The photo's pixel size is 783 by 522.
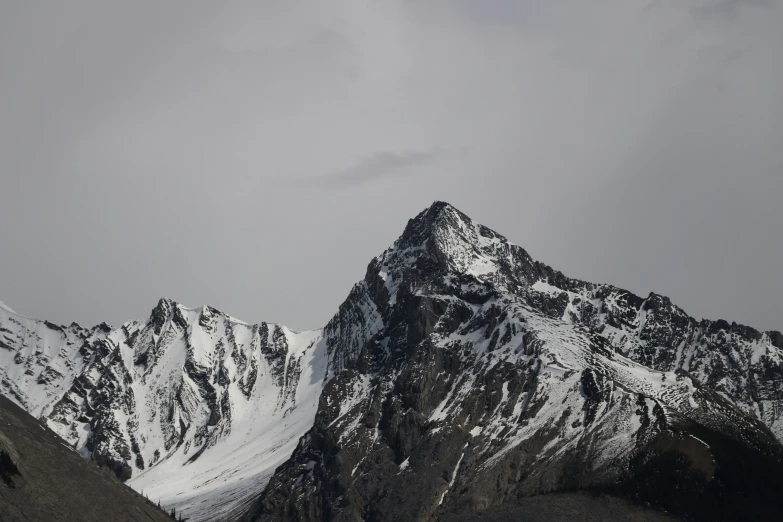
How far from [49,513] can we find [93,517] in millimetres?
10470

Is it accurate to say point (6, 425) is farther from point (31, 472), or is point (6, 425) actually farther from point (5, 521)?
point (5, 521)

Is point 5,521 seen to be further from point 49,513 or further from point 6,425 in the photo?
point 6,425

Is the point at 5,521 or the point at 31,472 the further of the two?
the point at 31,472

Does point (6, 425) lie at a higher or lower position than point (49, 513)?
higher

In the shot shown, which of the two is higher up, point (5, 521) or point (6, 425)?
point (6, 425)

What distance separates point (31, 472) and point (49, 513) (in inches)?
339

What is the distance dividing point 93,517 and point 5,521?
69.4 feet

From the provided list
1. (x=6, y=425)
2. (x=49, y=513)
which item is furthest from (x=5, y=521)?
(x=6, y=425)

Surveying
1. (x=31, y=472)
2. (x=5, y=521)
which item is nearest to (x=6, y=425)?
(x=31, y=472)

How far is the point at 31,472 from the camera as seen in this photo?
191 meters

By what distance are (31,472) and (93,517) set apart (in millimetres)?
12871

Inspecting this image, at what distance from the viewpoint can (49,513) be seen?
186 meters

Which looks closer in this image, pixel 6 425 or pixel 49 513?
pixel 49 513

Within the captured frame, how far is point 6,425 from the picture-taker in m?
198
